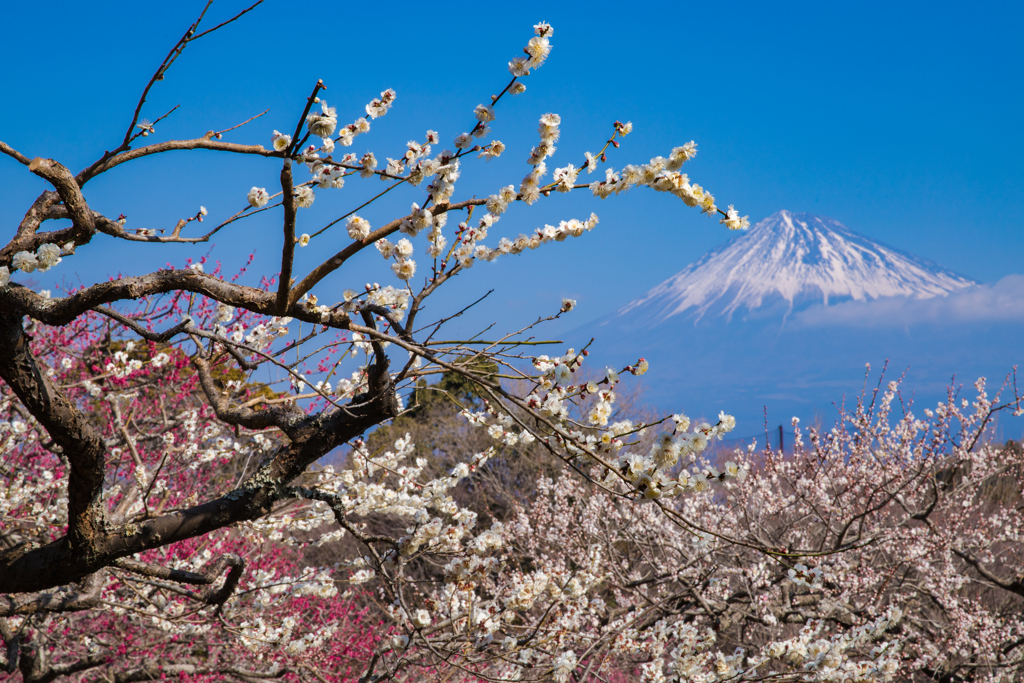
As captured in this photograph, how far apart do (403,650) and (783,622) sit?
5.21 meters

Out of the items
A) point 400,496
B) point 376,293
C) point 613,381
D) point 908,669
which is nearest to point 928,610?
point 908,669

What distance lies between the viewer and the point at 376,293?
2344 mm

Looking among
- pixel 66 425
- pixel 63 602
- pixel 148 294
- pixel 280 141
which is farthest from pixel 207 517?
pixel 280 141

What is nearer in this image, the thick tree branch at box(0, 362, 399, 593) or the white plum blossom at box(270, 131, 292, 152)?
the white plum blossom at box(270, 131, 292, 152)

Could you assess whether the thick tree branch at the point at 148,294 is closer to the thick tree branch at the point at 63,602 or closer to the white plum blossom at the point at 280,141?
the white plum blossom at the point at 280,141

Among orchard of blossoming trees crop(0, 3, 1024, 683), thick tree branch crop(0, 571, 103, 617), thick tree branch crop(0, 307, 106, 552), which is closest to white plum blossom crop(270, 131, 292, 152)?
orchard of blossoming trees crop(0, 3, 1024, 683)

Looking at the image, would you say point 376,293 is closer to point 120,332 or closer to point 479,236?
point 479,236

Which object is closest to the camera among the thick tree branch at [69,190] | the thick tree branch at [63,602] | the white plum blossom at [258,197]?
the thick tree branch at [69,190]

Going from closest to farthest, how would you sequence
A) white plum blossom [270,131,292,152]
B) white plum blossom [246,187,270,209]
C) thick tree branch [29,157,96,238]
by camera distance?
white plum blossom [270,131,292,152] < thick tree branch [29,157,96,238] < white plum blossom [246,187,270,209]

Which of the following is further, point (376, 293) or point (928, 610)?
point (928, 610)

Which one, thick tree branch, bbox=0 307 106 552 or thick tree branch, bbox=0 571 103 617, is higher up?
thick tree branch, bbox=0 307 106 552

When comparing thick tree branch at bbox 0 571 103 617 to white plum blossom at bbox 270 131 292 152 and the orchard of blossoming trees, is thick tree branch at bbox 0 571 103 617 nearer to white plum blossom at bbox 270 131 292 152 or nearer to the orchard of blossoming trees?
the orchard of blossoming trees

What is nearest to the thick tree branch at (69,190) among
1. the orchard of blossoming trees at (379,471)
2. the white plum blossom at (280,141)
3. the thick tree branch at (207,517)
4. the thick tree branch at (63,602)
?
the orchard of blossoming trees at (379,471)

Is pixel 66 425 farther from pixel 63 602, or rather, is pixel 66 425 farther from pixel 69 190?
pixel 63 602
